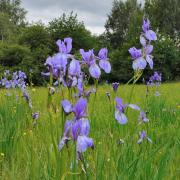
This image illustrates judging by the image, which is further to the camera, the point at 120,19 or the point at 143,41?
the point at 120,19

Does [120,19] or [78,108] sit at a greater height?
[120,19]

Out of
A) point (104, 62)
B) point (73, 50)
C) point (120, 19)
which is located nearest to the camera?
point (104, 62)

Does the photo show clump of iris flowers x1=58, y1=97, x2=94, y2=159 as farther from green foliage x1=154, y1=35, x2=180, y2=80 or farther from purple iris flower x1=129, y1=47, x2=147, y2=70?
green foliage x1=154, y1=35, x2=180, y2=80

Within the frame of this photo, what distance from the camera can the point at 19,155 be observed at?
2855 millimetres

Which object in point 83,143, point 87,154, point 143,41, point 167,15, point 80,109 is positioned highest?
point 167,15

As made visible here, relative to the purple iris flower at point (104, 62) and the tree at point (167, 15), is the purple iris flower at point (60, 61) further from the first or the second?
the tree at point (167, 15)

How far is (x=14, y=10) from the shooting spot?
46844 mm

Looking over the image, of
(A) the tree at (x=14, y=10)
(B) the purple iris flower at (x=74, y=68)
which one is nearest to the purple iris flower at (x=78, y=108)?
(B) the purple iris flower at (x=74, y=68)

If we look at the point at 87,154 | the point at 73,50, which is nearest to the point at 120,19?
the point at 73,50

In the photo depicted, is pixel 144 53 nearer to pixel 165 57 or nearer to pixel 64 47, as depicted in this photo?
pixel 64 47

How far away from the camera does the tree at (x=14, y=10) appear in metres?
46.3

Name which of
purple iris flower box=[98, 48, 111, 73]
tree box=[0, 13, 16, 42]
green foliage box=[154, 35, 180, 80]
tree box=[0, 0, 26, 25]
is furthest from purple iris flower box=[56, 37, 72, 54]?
tree box=[0, 0, 26, 25]

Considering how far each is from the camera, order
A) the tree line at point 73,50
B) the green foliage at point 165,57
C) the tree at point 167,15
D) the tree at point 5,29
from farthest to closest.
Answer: the tree at point 5,29, the tree at point 167,15, the green foliage at point 165,57, the tree line at point 73,50

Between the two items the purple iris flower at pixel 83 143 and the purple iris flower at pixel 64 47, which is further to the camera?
the purple iris flower at pixel 64 47
